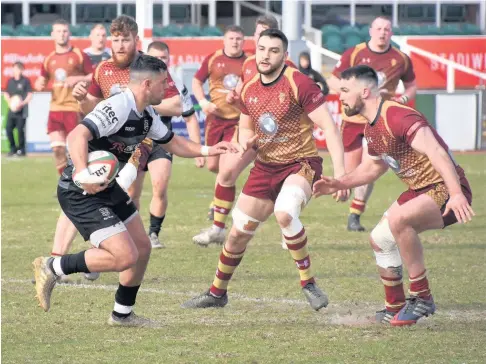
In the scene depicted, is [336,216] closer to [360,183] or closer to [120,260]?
[360,183]

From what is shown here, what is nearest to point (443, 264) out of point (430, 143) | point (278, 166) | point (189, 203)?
point (278, 166)

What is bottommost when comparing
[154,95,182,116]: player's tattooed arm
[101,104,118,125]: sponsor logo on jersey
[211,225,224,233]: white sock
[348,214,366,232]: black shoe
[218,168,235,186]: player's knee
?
[348,214,366,232]: black shoe

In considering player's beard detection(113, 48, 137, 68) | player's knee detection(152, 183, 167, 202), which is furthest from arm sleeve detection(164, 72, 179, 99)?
player's knee detection(152, 183, 167, 202)

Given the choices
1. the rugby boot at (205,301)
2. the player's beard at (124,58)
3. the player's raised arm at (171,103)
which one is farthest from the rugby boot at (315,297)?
the player's raised arm at (171,103)

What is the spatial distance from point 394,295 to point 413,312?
0.23 meters

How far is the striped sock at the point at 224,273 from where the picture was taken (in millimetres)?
9742

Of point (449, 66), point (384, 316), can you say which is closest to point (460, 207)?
point (384, 316)

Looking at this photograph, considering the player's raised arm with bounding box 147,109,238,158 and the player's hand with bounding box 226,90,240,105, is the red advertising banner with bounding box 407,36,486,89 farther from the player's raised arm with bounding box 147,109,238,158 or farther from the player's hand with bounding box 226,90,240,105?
the player's raised arm with bounding box 147,109,238,158

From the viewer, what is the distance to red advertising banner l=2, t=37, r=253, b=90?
3027cm

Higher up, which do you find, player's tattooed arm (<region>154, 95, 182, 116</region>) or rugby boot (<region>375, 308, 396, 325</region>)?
player's tattooed arm (<region>154, 95, 182, 116</region>)

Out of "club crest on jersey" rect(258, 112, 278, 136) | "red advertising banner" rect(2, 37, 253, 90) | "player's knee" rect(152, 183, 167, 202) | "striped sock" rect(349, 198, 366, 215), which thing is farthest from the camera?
"red advertising banner" rect(2, 37, 253, 90)

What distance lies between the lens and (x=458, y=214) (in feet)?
26.9

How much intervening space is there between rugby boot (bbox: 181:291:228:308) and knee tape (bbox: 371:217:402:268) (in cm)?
141

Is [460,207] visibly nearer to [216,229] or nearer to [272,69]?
[272,69]
